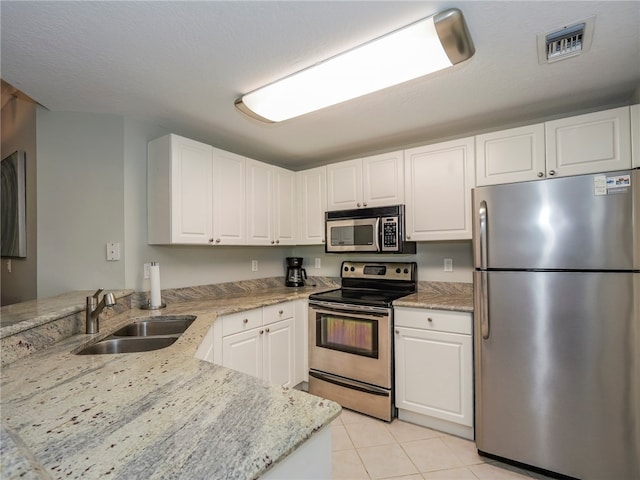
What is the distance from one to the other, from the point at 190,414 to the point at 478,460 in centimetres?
195

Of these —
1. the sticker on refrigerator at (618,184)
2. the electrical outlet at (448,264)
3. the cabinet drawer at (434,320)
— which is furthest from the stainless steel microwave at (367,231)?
the sticker on refrigerator at (618,184)

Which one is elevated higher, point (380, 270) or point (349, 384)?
point (380, 270)

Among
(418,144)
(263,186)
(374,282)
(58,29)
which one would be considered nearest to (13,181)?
(58,29)

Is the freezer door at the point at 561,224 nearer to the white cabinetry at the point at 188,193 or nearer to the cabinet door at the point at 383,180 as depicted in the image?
the cabinet door at the point at 383,180

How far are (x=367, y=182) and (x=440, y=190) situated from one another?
0.64m

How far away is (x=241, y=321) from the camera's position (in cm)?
221

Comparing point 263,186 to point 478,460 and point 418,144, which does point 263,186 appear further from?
point 478,460

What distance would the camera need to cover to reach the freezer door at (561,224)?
5.11 feet

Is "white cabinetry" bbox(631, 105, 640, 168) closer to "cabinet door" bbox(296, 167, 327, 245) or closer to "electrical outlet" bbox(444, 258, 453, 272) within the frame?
"electrical outlet" bbox(444, 258, 453, 272)

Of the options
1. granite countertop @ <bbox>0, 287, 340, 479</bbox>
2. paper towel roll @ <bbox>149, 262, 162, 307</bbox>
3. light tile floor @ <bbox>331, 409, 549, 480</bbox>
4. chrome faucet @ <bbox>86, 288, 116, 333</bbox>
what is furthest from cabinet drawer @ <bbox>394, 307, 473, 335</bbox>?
chrome faucet @ <bbox>86, 288, 116, 333</bbox>

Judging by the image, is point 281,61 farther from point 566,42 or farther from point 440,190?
point 440,190

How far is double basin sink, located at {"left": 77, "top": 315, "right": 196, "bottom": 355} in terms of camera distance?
1513 millimetres

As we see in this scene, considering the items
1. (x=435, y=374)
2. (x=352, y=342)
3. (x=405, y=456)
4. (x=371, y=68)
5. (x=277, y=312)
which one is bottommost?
(x=405, y=456)

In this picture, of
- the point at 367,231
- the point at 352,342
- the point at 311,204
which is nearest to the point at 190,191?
the point at 311,204
